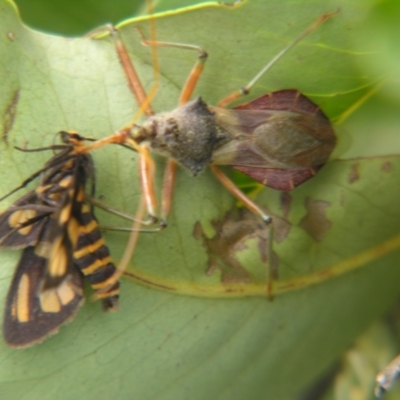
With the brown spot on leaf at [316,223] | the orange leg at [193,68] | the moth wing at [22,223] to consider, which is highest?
the orange leg at [193,68]

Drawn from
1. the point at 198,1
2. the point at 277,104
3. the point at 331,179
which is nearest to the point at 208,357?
the point at 331,179

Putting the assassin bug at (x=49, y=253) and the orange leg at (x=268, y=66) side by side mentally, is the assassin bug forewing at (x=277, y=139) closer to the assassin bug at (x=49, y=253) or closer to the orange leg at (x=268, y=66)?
the orange leg at (x=268, y=66)

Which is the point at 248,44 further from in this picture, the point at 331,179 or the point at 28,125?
the point at 28,125

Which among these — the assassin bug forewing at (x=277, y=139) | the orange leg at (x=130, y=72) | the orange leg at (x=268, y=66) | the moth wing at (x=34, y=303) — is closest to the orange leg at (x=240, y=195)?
the assassin bug forewing at (x=277, y=139)

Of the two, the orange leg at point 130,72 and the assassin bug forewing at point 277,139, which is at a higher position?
the orange leg at point 130,72

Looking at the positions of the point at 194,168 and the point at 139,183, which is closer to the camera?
the point at 139,183

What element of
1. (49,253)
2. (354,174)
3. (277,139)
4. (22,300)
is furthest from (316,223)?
(22,300)

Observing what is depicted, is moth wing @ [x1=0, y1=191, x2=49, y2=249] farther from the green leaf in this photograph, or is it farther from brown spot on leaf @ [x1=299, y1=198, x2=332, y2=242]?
brown spot on leaf @ [x1=299, y1=198, x2=332, y2=242]
